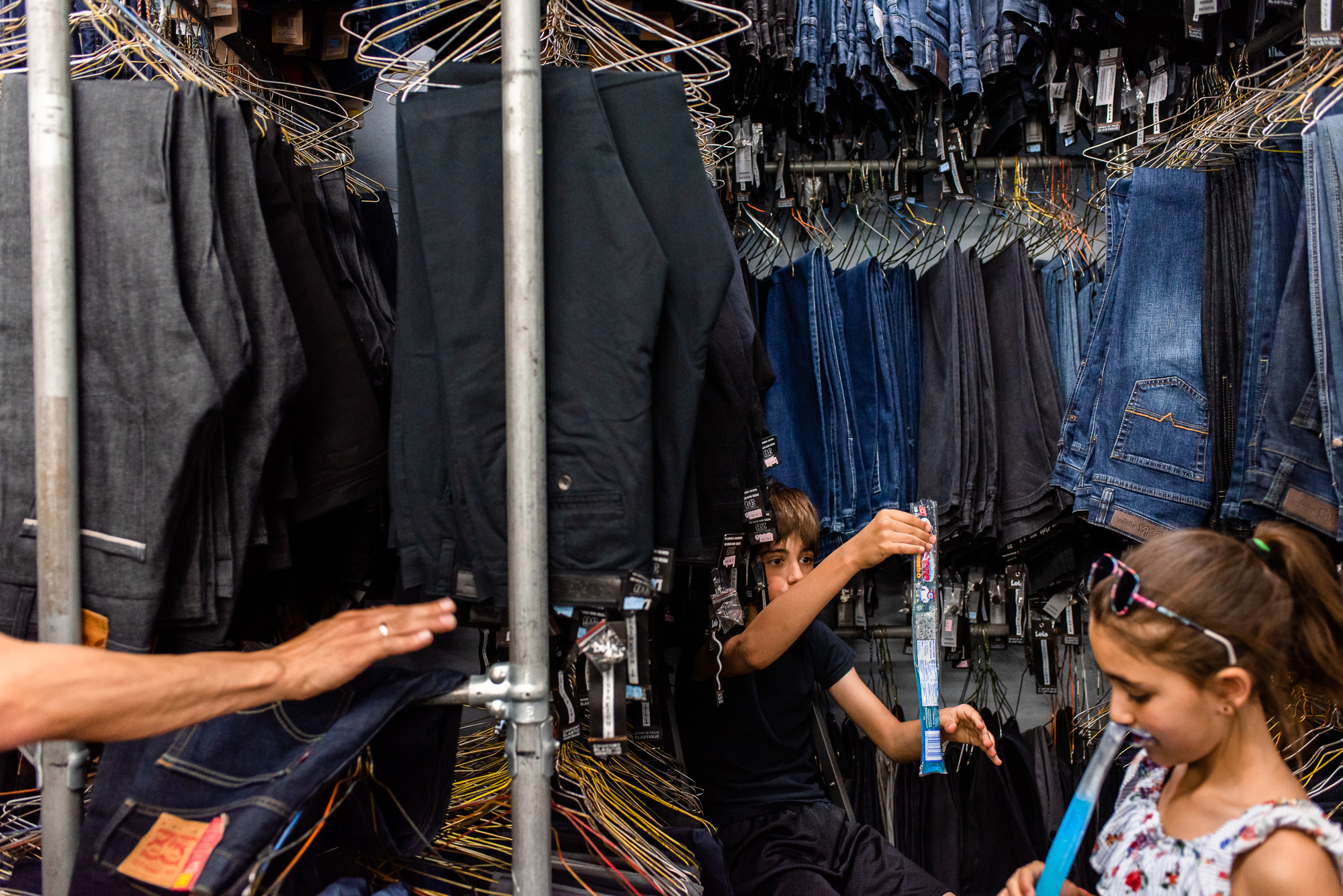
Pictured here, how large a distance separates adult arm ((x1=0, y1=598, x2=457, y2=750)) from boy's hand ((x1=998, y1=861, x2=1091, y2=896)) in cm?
102

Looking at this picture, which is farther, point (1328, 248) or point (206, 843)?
point (1328, 248)

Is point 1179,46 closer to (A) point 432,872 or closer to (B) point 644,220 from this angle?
(B) point 644,220

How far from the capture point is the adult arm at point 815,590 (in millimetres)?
2080

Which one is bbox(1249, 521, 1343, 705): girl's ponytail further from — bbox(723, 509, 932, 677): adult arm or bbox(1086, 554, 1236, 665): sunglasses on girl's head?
bbox(723, 509, 932, 677): adult arm

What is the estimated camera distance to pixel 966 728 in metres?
2.17

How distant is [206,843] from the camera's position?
129 cm

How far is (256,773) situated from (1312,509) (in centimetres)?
216

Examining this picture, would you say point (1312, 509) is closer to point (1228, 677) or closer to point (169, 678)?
point (1228, 677)

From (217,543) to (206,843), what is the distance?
50 centimetres

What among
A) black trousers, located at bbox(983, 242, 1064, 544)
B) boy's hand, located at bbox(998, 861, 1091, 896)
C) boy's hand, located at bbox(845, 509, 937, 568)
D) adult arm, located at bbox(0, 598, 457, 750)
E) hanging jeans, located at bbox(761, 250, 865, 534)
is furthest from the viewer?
hanging jeans, located at bbox(761, 250, 865, 534)

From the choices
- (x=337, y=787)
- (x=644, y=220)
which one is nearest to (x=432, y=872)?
(x=337, y=787)

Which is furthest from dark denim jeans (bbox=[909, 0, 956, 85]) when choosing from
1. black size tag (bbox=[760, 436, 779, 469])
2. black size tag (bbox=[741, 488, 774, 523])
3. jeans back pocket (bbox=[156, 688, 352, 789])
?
jeans back pocket (bbox=[156, 688, 352, 789])

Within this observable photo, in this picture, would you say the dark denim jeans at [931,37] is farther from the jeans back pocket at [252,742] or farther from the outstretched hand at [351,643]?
the jeans back pocket at [252,742]

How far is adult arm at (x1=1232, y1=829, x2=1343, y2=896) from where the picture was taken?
1329mm
